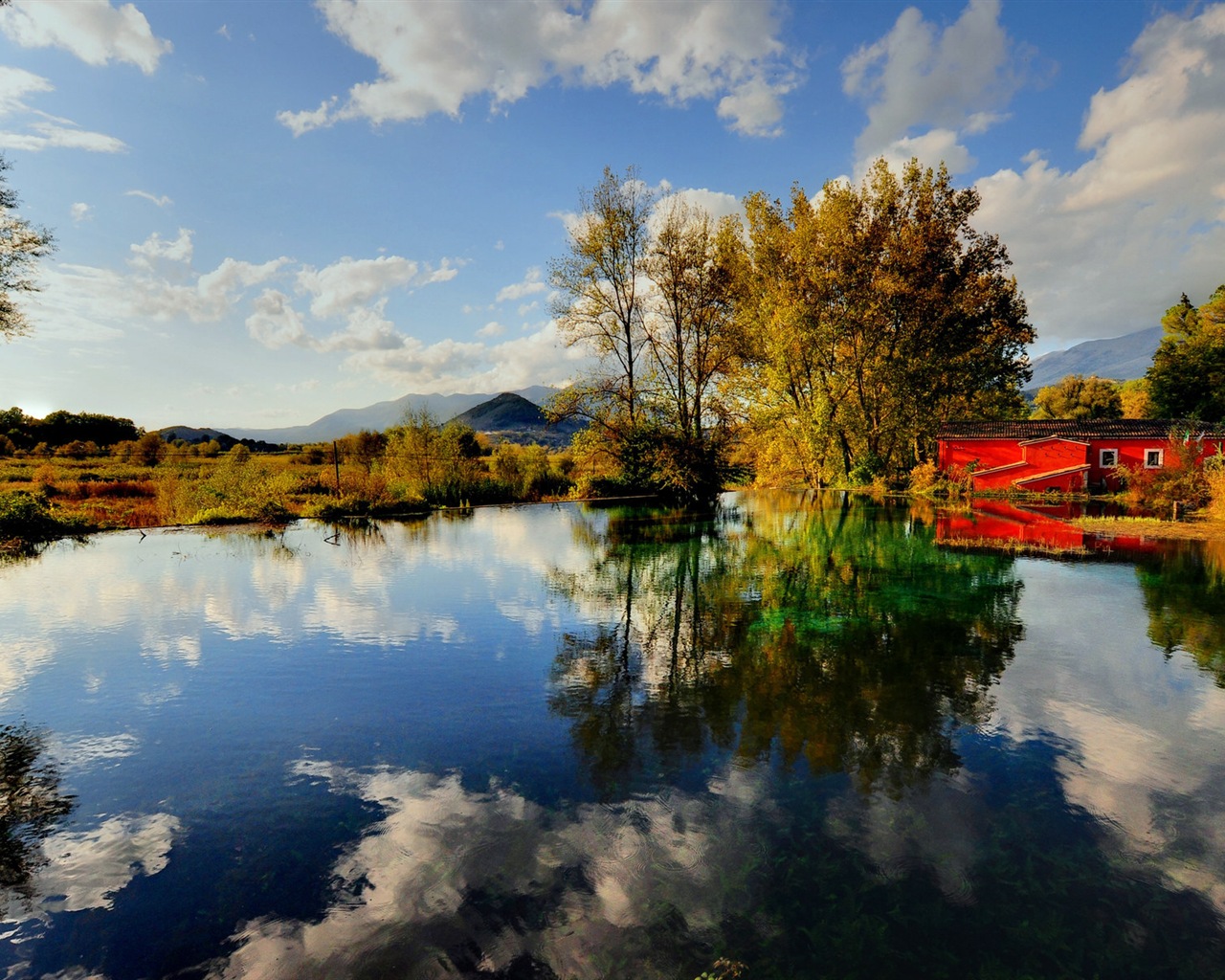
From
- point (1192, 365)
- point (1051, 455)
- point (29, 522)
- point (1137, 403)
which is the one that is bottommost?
point (29, 522)

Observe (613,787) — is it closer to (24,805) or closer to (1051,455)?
(24,805)

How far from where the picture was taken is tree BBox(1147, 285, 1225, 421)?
4969 cm

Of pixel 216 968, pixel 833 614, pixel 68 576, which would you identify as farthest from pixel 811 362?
pixel 216 968

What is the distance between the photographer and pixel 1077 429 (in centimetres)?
3422

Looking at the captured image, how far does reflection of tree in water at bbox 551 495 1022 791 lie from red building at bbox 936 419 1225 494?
2238cm

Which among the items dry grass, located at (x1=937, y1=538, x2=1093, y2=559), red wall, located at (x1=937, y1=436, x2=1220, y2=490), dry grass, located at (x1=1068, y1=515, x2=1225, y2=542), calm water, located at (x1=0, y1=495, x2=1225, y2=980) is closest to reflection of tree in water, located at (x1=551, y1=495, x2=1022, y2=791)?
calm water, located at (x1=0, y1=495, x2=1225, y2=980)

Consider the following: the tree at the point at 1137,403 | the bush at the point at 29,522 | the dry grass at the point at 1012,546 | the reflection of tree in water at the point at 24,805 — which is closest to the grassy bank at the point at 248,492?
the bush at the point at 29,522

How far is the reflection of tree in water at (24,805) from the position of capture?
14.4ft

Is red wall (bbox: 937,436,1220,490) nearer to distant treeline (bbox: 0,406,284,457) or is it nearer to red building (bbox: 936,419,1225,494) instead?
red building (bbox: 936,419,1225,494)

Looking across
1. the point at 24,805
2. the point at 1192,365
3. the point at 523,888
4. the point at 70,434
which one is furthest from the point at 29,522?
the point at 1192,365

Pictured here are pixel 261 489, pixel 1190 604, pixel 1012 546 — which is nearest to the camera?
pixel 1190 604

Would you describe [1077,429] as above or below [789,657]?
above

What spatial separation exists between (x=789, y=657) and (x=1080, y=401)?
254 ft

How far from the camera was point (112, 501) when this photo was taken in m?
28.2
